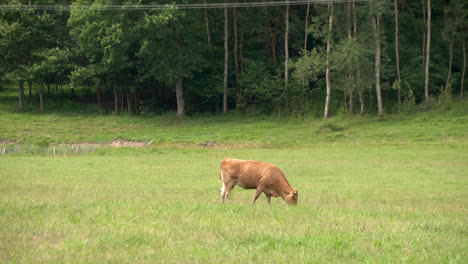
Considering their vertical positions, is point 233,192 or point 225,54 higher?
point 225,54

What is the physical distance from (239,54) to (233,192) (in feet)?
130

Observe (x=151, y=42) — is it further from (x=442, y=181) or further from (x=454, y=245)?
(x=454, y=245)

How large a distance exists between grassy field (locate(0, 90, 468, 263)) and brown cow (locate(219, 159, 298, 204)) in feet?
2.26

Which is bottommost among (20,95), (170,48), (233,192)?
(233,192)

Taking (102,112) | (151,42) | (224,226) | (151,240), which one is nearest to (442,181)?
(224,226)

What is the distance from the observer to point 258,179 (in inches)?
689

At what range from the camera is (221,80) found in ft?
194

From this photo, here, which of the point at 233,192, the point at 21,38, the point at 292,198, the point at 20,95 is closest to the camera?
the point at 292,198

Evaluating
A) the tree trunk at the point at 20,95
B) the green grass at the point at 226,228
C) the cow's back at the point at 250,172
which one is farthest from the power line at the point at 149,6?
the cow's back at the point at 250,172

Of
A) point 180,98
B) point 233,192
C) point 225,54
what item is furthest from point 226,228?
point 225,54

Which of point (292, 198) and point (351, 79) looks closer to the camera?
point (292, 198)

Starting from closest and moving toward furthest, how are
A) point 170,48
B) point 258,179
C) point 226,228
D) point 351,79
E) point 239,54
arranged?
point 226,228
point 258,179
point 351,79
point 170,48
point 239,54

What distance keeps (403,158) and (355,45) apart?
16028 millimetres

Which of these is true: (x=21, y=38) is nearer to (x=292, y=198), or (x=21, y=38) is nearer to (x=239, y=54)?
(x=239, y=54)
